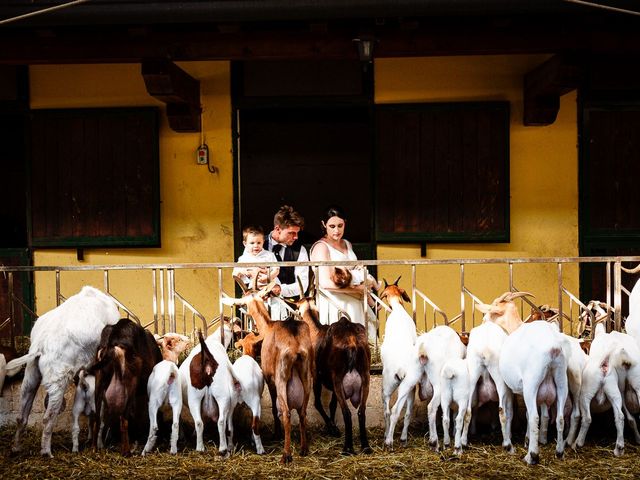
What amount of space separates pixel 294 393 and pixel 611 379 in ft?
7.15

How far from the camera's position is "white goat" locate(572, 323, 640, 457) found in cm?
557

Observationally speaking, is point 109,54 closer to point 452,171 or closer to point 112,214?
point 112,214

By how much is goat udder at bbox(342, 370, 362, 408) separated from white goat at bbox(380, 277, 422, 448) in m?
0.23

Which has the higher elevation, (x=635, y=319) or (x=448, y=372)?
(x=635, y=319)

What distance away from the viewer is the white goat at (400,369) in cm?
573

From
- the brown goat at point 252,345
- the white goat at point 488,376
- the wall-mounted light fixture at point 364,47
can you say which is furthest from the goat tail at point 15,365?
the wall-mounted light fixture at point 364,47

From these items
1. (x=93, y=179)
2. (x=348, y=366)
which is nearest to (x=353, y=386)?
(x=348, y=366)

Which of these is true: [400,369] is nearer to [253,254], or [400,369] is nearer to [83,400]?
[253,254]

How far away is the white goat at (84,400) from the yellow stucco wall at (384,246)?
3.19 m

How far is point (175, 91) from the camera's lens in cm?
797

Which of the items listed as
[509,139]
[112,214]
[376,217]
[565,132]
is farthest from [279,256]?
[565,132]

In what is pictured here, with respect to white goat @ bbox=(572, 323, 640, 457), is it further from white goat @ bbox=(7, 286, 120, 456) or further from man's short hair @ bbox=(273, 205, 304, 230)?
white goat @ bbox=(7, 286, 120, 456)

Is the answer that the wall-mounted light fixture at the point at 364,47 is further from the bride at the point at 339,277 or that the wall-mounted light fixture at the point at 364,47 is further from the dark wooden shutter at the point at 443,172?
the dark wooden shutter at the point at 443,172

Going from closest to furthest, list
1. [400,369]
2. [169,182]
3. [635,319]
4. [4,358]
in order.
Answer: [400,369], [635,319], [4,358], [169,182]
